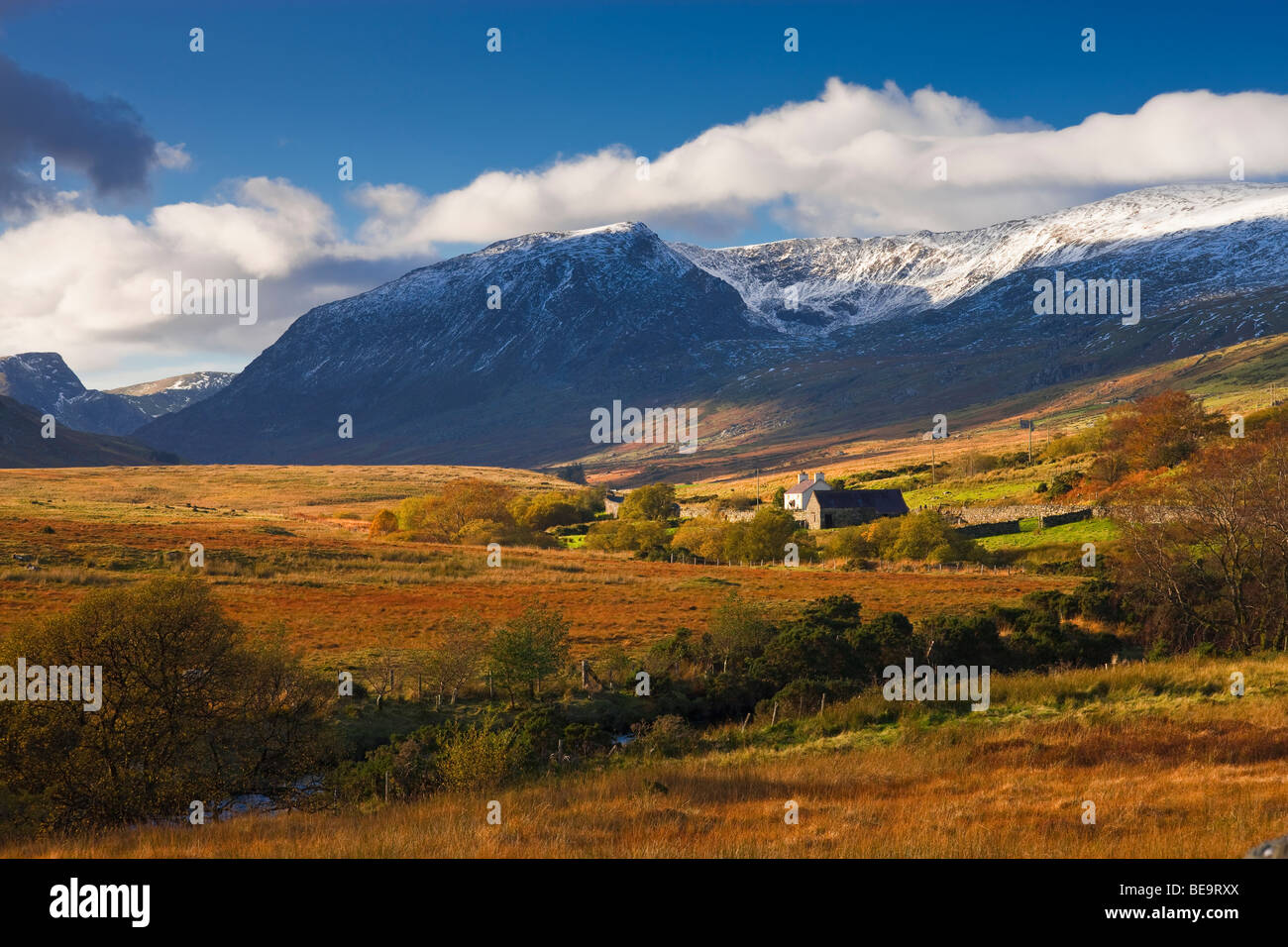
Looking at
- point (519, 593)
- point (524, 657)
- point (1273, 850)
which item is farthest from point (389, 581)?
point (1273, 850)

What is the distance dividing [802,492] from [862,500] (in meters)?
12.2

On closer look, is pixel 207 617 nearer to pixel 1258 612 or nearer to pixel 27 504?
pixel 1258 612

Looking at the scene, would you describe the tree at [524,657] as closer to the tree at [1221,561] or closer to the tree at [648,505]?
the tree at [1221,561]

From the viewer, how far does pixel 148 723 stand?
22203 millimetres

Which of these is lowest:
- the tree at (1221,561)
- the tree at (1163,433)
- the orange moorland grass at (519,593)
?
the orange moorland grass at (519,593)

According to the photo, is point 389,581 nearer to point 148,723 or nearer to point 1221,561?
point 148,723

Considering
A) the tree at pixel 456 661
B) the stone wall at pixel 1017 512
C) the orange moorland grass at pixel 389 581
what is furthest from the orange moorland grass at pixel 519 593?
the stone wall at pixel 1017 512

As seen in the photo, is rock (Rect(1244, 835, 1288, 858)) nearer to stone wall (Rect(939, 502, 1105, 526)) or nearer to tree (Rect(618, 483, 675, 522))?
stone wall (Rect(939, 502, 1105, 526))

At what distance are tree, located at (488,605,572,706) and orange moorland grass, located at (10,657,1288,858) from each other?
13309mm

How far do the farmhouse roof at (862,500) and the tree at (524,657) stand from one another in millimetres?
75577

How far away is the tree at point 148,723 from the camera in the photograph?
2047cm

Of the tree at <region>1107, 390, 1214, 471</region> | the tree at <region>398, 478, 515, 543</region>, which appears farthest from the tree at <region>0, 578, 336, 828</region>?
the tree at <region>1107, 390, 1214, 471</region>

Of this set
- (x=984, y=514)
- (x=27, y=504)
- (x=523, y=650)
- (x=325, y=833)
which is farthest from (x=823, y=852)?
(x=27, y=504)

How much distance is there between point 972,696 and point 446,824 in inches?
811
